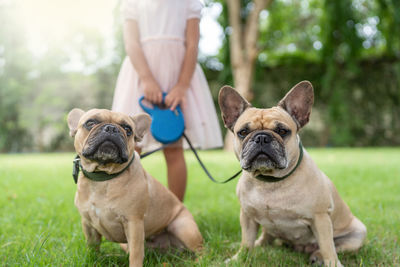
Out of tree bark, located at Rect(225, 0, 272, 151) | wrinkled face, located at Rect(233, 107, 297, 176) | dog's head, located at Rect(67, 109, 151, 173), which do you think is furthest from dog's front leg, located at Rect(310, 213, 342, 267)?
tree bark, located at Rect(225, 0, 272, 151)

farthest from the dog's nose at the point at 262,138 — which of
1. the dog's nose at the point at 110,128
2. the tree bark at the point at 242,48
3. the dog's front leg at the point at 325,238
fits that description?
the tree bark at the point at 242,48

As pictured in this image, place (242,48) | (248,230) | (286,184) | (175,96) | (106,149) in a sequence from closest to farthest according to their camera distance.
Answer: (106,149) → (286,184) → (248,230) → (175,96) → (242,48)

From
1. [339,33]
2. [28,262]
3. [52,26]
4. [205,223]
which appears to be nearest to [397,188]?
[205,223]

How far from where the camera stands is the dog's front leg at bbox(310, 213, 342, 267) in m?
2.36

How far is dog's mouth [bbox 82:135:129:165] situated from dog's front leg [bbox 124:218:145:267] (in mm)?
419

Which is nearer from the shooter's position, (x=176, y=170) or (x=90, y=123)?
(x=90, y=123)

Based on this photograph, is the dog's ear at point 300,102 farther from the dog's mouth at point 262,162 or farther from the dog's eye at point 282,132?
the dog's mouth at point 262,162

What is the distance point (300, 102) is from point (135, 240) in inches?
57.8

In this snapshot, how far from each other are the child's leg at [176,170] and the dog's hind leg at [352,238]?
1.50 m

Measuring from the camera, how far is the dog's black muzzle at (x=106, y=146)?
2.22 m

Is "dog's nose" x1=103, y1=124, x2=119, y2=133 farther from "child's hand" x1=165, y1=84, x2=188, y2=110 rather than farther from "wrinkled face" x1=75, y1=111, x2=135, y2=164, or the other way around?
"child's hand" x1=165, y1=84, x2=188, y2=110

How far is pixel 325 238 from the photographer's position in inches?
93.7

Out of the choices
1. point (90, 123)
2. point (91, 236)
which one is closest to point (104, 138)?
point (90, 123)

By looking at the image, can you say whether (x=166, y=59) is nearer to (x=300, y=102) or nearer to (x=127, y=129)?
(x=127, y=129)
